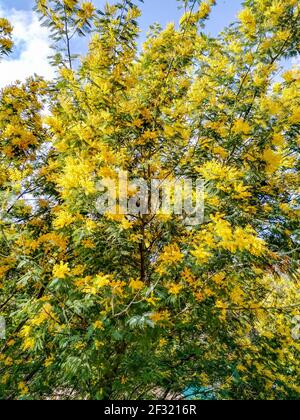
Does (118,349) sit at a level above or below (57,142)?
below

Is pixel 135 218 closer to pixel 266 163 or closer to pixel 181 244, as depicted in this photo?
pixel 181 244

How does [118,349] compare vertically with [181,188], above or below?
below

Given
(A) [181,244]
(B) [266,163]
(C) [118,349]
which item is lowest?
(C) [118,349]

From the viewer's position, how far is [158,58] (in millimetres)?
3738

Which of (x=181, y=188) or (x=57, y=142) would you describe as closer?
(x=181, y=188)

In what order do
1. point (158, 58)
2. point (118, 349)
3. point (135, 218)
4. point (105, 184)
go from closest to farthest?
1. point (105, 184)
2. point (118, 349)
3. point (135, 218)
4. point (158, 58)

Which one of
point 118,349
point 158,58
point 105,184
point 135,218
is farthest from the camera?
point 158,58

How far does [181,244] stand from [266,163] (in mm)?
1141

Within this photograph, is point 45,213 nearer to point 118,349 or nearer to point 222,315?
point 118,349

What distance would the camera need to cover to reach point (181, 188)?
2.77 metres
